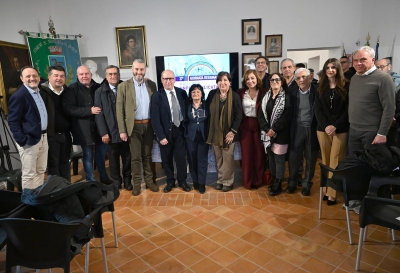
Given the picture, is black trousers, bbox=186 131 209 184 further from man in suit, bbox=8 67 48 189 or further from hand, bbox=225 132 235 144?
man in suit, bbox=8 67 48 189

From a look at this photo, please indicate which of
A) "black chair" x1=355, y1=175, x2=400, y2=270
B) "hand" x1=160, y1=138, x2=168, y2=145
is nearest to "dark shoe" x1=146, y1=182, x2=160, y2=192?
"hand" x1=160, y1=138, x2=168, y2=145

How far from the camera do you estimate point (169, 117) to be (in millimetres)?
3256

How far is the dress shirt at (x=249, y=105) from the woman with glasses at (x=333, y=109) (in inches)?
26.9

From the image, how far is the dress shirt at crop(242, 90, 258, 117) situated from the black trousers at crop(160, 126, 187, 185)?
0.82 m

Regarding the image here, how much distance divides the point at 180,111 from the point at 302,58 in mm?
7023

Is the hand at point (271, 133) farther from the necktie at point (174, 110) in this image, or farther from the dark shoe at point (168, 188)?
the dark shoe at point (168, 188)

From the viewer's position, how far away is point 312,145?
308cm

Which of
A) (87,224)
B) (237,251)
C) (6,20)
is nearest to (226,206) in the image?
(237,251)

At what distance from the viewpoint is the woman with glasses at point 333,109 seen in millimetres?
2725

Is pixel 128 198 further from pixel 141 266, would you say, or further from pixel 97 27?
pixel 97 27

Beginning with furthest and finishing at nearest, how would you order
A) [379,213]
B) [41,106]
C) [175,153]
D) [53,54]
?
1. [53,54]
2. [175,153]
3. [41,106]
4. [379,213]

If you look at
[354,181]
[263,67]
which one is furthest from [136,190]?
[354,181]

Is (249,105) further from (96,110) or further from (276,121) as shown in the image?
(96,110)

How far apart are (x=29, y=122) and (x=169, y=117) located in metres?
1.46
